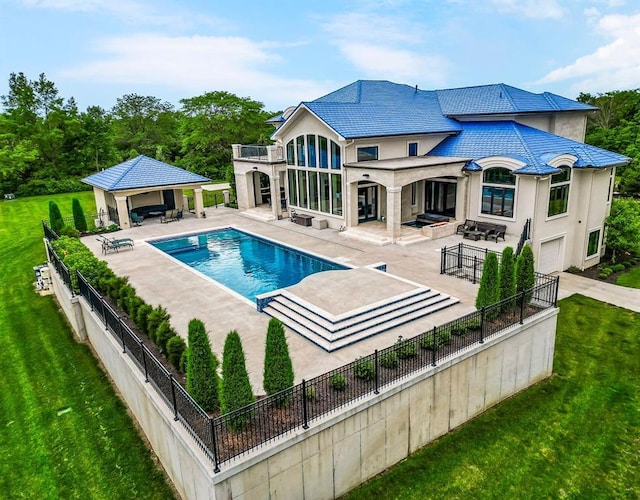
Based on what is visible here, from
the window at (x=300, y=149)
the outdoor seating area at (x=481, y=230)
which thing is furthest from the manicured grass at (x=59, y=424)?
the outdoor seating area at (x=481, y=230)

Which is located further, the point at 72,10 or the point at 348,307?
the point at 72,10

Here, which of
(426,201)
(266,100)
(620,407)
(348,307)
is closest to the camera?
(620,407)

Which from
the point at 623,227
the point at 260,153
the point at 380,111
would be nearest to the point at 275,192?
the point at 260,153

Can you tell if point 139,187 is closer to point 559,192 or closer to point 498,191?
point 498,191

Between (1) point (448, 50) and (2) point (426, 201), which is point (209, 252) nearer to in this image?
(2) point (426, 201)

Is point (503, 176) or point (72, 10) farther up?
point (72, 10)

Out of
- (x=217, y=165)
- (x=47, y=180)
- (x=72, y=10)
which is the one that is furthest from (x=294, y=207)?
(x=47, y=180)

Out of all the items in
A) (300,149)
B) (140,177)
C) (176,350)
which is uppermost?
(300,149)
